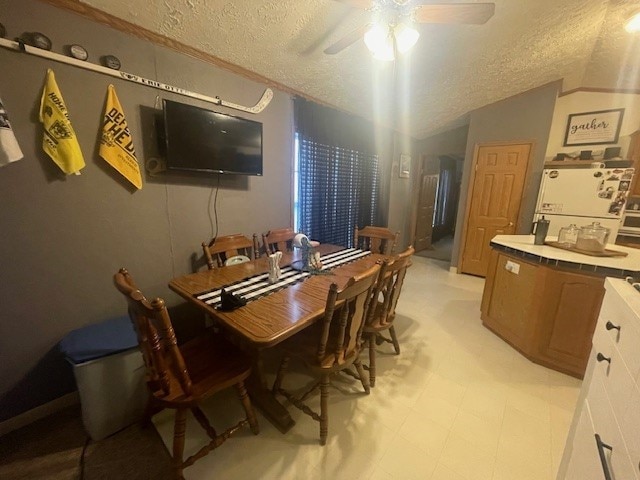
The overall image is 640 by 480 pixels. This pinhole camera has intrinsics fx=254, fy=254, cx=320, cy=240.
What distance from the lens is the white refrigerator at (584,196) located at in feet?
9.61

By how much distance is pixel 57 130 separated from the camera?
1.43 metres

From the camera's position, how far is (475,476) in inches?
49.0

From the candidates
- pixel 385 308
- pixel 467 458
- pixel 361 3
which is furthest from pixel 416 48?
pixel 467 458

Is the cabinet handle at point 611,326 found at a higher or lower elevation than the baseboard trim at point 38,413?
higher

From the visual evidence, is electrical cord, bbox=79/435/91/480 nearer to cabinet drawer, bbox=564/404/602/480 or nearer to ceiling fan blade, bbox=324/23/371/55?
cabinet drawer, bbox=564/404/602/480

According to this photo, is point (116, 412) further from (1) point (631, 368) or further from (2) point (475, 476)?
(1) point (631, 368)

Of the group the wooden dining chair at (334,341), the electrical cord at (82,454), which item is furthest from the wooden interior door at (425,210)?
the electrical cord at (82,454)

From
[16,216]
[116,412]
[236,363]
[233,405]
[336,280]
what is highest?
[16,216]

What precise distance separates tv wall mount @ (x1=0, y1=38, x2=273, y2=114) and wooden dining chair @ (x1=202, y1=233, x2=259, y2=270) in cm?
115

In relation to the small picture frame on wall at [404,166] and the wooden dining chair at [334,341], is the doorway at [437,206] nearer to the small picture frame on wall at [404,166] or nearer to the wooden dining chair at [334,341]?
the small picture frame on wall at [404,166]

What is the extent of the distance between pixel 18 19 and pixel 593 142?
5708 mm

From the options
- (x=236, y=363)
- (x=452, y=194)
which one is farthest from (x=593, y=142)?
(x=236, y=363)

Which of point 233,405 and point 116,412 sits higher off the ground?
point 116,412

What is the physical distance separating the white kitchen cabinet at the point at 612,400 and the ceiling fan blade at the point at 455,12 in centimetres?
137
